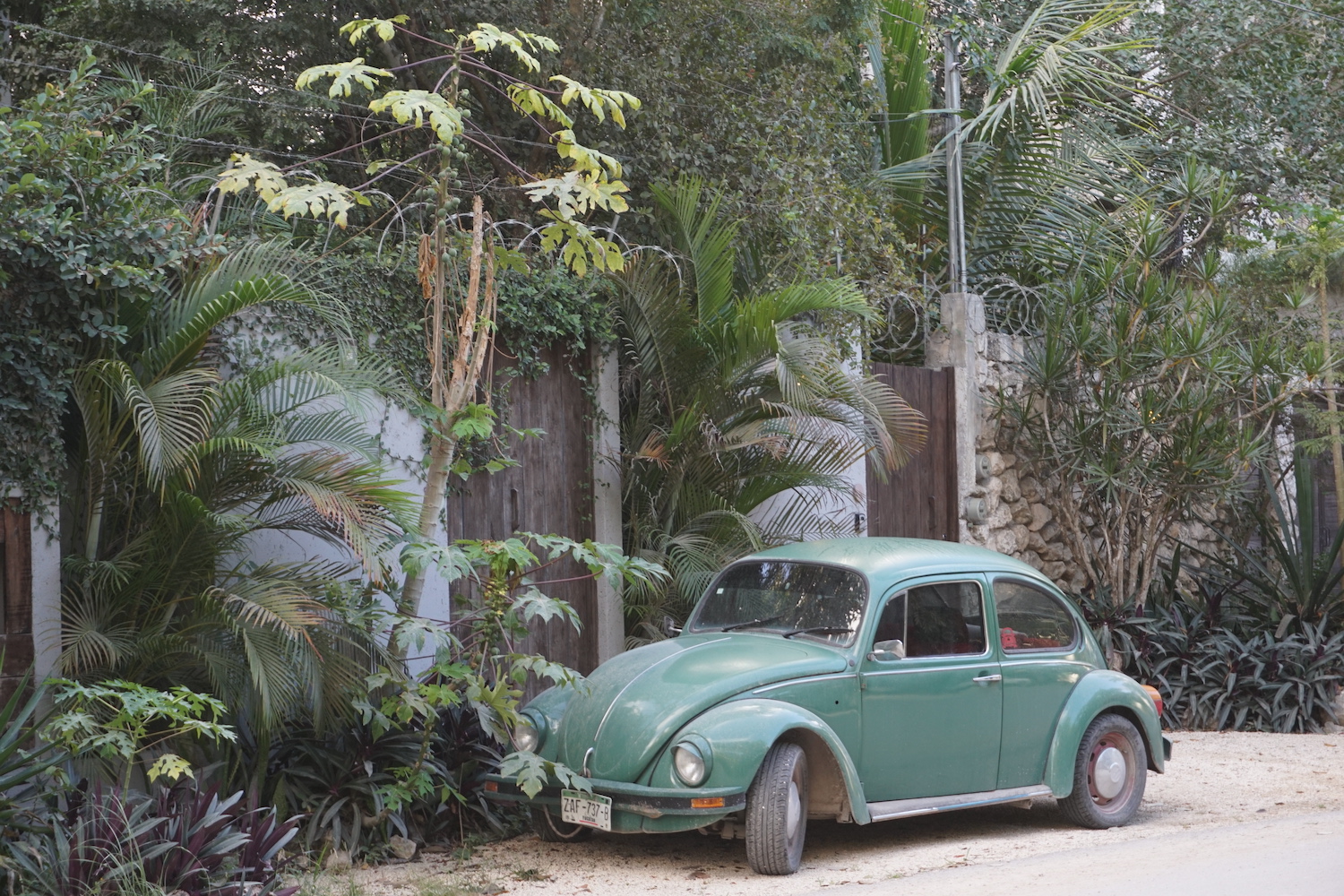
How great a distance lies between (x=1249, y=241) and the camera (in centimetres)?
1433

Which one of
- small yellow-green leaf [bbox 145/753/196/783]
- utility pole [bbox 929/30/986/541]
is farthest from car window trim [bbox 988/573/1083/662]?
utility pole [bbox 929/30/986/541]

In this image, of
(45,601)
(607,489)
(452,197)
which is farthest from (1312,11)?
(45,601)

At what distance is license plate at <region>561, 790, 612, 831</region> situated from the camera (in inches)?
221

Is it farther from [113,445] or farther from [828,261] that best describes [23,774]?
[828,261]

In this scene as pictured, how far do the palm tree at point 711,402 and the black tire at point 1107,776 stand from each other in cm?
253

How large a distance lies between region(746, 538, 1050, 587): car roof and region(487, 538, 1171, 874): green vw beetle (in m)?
0.01

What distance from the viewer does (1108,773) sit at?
22.3 ft

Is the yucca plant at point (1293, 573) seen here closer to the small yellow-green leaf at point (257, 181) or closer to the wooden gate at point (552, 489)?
the wooden gate at point (552, 489)

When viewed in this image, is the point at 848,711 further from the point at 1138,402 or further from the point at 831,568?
the point at 1138,402

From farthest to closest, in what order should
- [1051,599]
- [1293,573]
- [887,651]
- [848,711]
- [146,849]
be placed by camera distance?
[1293,573] < [1051,599] < [887,651] < [848,711] < [146,849]

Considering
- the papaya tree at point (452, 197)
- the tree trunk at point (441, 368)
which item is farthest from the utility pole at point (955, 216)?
the tree trunk at point (441, 368)

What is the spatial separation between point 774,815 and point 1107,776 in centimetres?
224

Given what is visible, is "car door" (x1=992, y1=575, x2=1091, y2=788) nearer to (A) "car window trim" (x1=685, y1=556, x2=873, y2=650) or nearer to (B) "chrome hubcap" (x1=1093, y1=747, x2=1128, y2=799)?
(B) "chrome hubcap" (x1=1093, y1=747, x2=1128, y2=799)

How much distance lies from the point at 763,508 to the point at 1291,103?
321 inches
